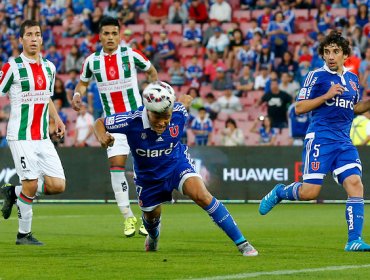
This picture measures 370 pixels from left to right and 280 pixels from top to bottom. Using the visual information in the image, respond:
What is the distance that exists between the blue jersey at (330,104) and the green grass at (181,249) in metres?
1.24

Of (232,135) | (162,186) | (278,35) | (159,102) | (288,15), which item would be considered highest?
(159,102)

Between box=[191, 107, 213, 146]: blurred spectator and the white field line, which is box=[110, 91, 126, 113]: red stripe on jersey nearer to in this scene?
the white field line

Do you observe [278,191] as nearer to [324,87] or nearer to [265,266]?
[324,87]

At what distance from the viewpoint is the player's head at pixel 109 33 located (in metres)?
13.9

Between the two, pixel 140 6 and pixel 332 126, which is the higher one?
pixel 332 126

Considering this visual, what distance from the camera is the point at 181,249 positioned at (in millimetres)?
11555

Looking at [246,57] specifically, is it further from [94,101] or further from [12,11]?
[12,11]

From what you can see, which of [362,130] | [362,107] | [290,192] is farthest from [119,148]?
[362,130]

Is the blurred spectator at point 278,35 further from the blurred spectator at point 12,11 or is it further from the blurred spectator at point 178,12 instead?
the blurred spectator at point 12,11

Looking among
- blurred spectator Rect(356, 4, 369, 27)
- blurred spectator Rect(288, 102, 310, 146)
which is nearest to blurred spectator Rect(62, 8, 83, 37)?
blurred spectator Rect(356, 4, 369, 27)

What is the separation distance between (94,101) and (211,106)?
2.84m

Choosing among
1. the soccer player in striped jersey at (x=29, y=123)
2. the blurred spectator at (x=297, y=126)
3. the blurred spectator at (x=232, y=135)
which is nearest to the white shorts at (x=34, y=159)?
the soccer player in striped jersey at (x=29, y=123)

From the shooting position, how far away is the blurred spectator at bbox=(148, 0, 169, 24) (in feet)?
95.2

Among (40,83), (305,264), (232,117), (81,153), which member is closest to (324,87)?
(305,264)
